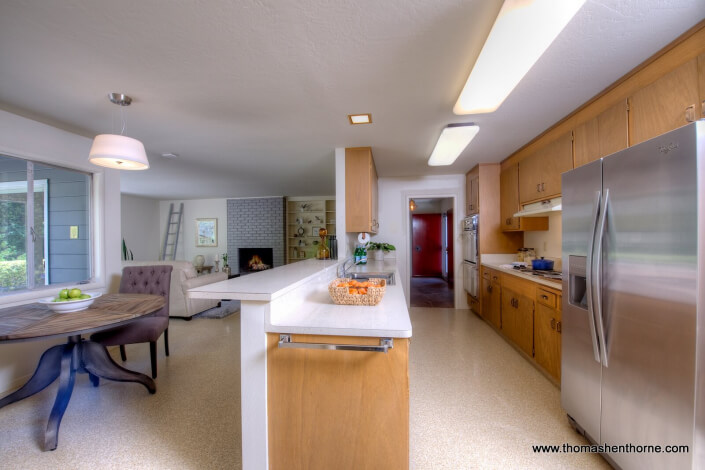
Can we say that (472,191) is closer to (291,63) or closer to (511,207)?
(511,207)

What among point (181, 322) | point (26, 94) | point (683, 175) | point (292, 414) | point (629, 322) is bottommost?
point (181, 322)

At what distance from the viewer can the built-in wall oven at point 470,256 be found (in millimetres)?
3934

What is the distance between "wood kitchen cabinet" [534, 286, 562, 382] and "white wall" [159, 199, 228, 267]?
7180mm

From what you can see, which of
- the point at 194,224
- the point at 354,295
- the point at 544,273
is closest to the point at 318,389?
the point at 354,295

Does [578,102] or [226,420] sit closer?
[226,420]

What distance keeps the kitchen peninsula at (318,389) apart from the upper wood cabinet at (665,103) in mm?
1842

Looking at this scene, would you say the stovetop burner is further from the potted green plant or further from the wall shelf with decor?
the wall shelf with decor

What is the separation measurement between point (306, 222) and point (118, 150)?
5590mm

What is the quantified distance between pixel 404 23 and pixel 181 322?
14.9 feet

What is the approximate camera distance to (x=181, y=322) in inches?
157

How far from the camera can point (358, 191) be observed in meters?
3.12

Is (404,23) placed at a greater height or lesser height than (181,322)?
greater

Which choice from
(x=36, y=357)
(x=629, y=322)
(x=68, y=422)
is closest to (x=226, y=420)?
(x=68, y=422)

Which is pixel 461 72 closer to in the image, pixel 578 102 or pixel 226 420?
pixel 578 102
